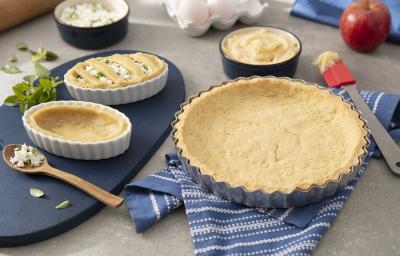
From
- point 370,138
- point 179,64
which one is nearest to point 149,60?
point 179,64

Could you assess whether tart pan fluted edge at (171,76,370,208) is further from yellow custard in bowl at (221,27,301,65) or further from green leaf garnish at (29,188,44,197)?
yellow custard in bowl at (221,27,301,65)

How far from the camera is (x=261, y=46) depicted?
6.27 ft

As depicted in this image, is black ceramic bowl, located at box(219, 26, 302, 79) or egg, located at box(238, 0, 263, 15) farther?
egg, located at box(238, 0, 263, 15)

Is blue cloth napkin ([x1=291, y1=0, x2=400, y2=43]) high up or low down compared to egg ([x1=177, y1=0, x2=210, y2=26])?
down

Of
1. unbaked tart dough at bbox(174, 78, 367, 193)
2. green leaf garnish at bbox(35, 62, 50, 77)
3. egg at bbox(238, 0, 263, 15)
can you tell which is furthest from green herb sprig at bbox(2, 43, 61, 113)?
egg at bbox(238, 0, 263, 15)

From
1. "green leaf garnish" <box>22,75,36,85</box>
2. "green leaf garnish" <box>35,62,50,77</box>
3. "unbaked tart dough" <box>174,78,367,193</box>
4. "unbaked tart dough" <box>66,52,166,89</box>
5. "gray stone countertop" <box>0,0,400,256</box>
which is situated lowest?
"gray stone countertop" <box>0,0,400,256</box>

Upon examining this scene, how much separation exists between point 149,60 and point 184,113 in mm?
317

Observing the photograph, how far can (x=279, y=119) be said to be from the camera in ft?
5.40

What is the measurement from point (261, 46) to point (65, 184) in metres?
0.82

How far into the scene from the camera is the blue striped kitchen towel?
4.29 feet

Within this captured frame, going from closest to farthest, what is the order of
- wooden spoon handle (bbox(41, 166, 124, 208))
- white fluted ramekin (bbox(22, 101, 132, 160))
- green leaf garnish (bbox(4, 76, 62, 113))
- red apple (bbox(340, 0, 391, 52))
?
1. wooden spoon handle (bbox(41, 166, 124, 208))
2. white fluted ramekin (bbox(22, 101, 132, 160))
3. green leaf garnish (bbox(4, 76, 62, 113))
4. red apple (bbox(340, 0, 391, 52))

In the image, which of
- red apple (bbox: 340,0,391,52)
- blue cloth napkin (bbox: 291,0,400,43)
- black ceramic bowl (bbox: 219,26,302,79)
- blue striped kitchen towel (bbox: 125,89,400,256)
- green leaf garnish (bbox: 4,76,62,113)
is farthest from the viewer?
blue cloth napkin (bbox: 291,0,400,43)

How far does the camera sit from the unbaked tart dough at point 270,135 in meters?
1.43

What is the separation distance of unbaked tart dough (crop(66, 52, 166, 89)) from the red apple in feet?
2.31
